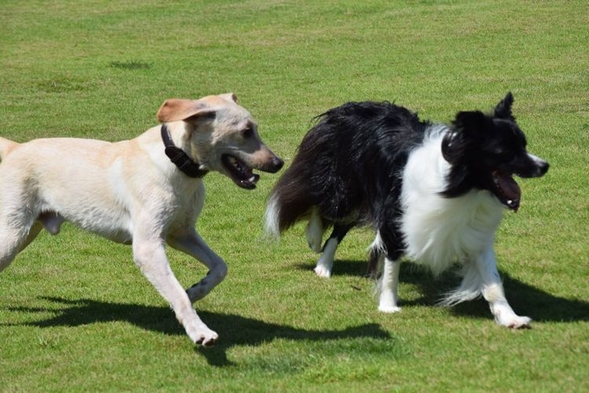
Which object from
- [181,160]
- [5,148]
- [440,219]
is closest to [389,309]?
[440,219]

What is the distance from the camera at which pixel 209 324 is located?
7297 mm

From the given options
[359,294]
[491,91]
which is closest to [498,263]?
[359,294]

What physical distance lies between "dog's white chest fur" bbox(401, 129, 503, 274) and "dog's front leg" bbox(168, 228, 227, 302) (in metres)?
1.31

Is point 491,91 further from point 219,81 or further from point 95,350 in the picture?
point 95,350

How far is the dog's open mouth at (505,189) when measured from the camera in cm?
666

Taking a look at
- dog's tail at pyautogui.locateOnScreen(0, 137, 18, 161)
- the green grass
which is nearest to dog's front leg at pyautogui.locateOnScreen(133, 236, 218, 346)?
the green grass

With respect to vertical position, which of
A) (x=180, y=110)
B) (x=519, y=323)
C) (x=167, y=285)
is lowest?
(x=519, y=323)

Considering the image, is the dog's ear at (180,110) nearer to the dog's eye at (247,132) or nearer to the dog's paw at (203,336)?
the dog's eye at (247,132)

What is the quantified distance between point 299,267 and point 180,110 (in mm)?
2804

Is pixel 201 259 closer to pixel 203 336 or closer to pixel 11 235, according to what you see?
pixel 203 336

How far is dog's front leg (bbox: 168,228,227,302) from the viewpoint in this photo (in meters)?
6.98

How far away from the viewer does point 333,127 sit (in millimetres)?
8383

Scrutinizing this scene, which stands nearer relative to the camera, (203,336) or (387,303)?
(203,336)

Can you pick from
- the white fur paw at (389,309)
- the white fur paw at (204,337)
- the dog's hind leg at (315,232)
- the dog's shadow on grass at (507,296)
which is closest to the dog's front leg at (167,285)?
the white fur paw at (204,337)
